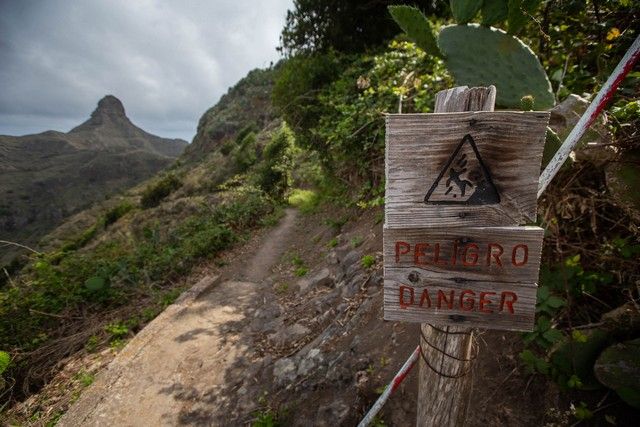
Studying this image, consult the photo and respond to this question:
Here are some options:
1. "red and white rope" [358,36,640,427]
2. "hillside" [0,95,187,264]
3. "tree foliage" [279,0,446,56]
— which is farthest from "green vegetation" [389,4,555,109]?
"hillside" [0,95,187,264]

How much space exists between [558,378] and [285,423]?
216 centimetres

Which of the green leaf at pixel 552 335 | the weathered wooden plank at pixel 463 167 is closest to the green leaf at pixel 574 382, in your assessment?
the green leaf at pixel 552 335

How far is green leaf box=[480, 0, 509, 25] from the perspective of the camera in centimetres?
157

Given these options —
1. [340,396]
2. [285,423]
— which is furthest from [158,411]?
[340,396]

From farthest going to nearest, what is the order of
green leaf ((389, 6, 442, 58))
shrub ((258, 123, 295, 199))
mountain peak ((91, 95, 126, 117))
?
mountain peak ((91, 95, 126, 117))
shrub ((258, 123, 295, 199))
green leaf ((389, 6, 442, 58))

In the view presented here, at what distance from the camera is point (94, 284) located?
19.4 feet

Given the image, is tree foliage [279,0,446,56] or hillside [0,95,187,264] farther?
hillside [0,95,187,264]

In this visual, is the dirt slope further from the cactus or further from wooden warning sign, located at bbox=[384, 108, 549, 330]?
the cactus

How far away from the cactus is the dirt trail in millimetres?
3761

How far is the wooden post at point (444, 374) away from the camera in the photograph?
1.23 meters

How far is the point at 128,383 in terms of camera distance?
148 inches

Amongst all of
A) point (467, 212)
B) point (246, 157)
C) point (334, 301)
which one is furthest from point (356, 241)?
point (246, 157)

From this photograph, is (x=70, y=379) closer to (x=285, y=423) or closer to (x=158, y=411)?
(x=158, y=411)

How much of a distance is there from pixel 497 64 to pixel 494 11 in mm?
267
